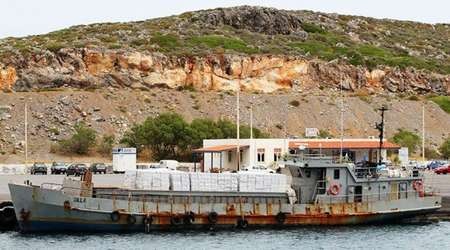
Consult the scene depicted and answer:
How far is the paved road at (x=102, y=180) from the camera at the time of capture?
78.1 metres

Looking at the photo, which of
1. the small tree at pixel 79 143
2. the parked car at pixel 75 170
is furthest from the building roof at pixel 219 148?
the small tree at pixel 79 143

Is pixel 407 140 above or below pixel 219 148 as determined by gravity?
above

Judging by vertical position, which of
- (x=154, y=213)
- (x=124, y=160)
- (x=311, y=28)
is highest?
(x=311, y=28)

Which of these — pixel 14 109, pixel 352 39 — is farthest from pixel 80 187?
pixel 352 39

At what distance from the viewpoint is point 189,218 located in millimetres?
58469

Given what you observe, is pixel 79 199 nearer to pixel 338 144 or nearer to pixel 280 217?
pixel 280 217

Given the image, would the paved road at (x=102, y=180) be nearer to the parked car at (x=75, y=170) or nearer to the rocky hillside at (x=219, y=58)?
the parked car at (x=75, y=170)

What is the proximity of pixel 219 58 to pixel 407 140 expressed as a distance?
34.1 meters

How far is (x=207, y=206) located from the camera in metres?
58.8

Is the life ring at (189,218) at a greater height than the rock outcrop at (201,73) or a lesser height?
lesser

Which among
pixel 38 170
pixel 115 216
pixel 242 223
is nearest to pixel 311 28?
pixel 38 170

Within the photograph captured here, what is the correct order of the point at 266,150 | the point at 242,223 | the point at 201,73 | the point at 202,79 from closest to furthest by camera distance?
1. the point at 242,223
2. the point at 266,150
3. the point at 202,79
4. the point at 201,73

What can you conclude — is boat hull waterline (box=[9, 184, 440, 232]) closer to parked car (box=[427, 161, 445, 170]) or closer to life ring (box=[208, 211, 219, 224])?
life ring (box=[208, 211, 219, 224])

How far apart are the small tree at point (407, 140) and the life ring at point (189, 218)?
67.4m
